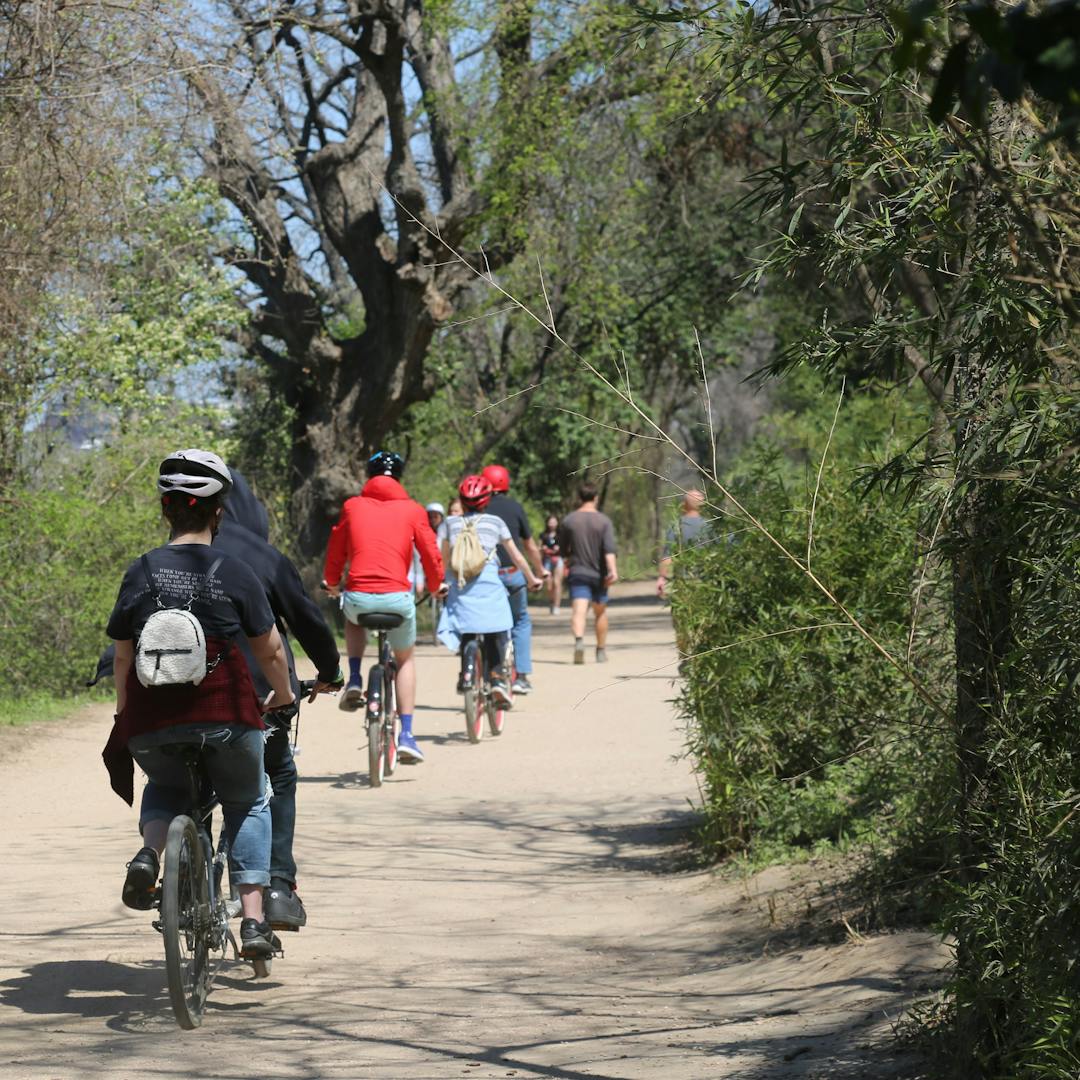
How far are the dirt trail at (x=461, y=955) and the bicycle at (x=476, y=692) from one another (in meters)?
1.11

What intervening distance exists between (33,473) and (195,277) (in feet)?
24.1

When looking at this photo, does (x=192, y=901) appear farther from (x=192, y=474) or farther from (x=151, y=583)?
(x=192, y=474)

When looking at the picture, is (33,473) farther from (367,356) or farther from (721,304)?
(721,304)

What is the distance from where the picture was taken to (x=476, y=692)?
43.5ft

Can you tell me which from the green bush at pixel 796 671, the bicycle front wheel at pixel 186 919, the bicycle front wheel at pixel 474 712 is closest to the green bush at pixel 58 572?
the bicycle front wheel at pixel 474 712

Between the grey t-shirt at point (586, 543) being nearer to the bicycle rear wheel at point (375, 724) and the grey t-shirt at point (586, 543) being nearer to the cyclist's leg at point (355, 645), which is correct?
the cyclist's leg at point (355, 645)

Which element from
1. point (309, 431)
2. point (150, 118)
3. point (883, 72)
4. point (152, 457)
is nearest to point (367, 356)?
point (309, 431)

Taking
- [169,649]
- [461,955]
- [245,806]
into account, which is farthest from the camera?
[461,955]

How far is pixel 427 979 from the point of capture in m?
6.53

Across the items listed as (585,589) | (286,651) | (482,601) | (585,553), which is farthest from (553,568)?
(286,651)

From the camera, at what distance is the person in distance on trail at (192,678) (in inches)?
209

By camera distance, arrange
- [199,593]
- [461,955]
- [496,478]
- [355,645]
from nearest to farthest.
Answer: [199,593]
[461,955]
[355,645]
[496,478]

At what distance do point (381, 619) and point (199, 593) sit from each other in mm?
5691

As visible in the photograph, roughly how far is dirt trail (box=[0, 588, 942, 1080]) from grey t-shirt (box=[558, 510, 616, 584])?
6.88m
